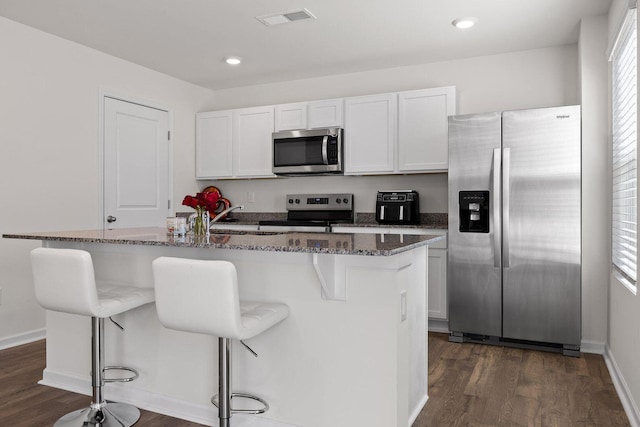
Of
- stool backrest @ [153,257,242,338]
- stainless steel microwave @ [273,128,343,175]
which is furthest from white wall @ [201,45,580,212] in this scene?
stool backrest @ [153,257,242,338]

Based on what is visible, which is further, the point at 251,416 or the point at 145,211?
the point at 145,211

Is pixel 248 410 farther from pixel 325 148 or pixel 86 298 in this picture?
pixel 325 148

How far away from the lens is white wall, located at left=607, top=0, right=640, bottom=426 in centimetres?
234

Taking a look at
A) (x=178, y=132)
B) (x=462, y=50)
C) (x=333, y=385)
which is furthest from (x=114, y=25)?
(x=333, y=385)

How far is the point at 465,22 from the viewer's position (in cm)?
348

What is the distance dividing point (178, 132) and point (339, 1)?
8.69ft

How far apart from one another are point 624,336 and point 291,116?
11.2ft

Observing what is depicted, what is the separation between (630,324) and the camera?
255cm

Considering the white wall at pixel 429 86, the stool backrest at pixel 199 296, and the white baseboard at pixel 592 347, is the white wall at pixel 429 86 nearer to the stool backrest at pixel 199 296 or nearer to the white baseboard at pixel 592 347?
the white baseboard at pixel 592 347

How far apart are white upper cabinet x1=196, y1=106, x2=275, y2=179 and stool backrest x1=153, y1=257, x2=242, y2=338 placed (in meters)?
3.17

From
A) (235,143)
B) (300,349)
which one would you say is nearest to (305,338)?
(300,349)

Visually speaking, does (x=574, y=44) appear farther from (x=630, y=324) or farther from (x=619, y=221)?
(x=630, y=324)

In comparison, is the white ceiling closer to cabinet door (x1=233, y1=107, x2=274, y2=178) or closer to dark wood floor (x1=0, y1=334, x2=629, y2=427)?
cabinet door (x1=233, y1=107, x2=274, y2=178)

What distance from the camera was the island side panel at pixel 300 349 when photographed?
78.7 inches
